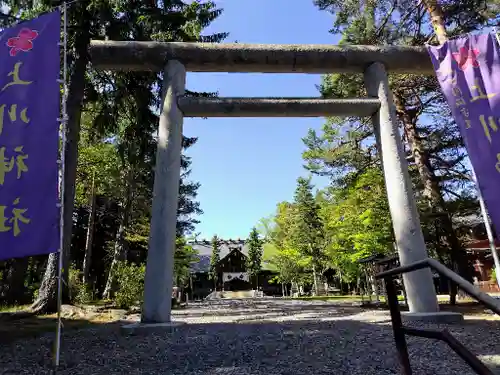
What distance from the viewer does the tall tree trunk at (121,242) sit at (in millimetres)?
16203

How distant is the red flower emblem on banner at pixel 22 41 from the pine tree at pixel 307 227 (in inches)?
921

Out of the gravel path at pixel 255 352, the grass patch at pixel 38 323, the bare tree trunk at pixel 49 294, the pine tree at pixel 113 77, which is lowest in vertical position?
the gravel path at pixel 255 352

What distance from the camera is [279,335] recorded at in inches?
201

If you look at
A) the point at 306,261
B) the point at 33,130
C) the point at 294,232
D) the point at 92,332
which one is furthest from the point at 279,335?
the point at 294,232

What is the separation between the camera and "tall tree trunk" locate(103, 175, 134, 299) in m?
16.2

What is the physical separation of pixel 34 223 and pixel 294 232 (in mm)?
24565

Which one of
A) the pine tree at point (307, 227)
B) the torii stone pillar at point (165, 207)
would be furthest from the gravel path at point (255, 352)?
the pine tree at point (307, 227)

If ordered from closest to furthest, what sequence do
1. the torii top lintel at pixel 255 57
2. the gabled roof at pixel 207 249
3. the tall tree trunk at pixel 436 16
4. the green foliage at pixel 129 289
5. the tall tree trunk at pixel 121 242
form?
the torii top lintel at pixel 255 57 → the tall tree trunk at pixel 436 16 → the green foliage at pixel 129 289 → the tall tree trunk at pixel 121 242 → the gabled roof at pixel 207 249

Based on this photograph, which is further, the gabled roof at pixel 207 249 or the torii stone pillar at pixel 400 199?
the gabled roof at pixel 207 249

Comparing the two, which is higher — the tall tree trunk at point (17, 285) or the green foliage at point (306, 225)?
the green foliage at point (306, 225)

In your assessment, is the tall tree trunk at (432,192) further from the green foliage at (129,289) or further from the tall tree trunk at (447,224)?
the green foliage at (129,289)

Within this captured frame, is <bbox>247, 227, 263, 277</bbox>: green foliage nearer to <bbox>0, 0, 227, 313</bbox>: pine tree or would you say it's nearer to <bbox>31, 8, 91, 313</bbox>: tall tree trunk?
<bbox>0, 0, 227, 313</bbox>: pine tree

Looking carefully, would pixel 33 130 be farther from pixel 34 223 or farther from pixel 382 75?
pixel 382 75

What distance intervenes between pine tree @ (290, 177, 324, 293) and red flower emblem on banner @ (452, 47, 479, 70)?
21.1 metres
